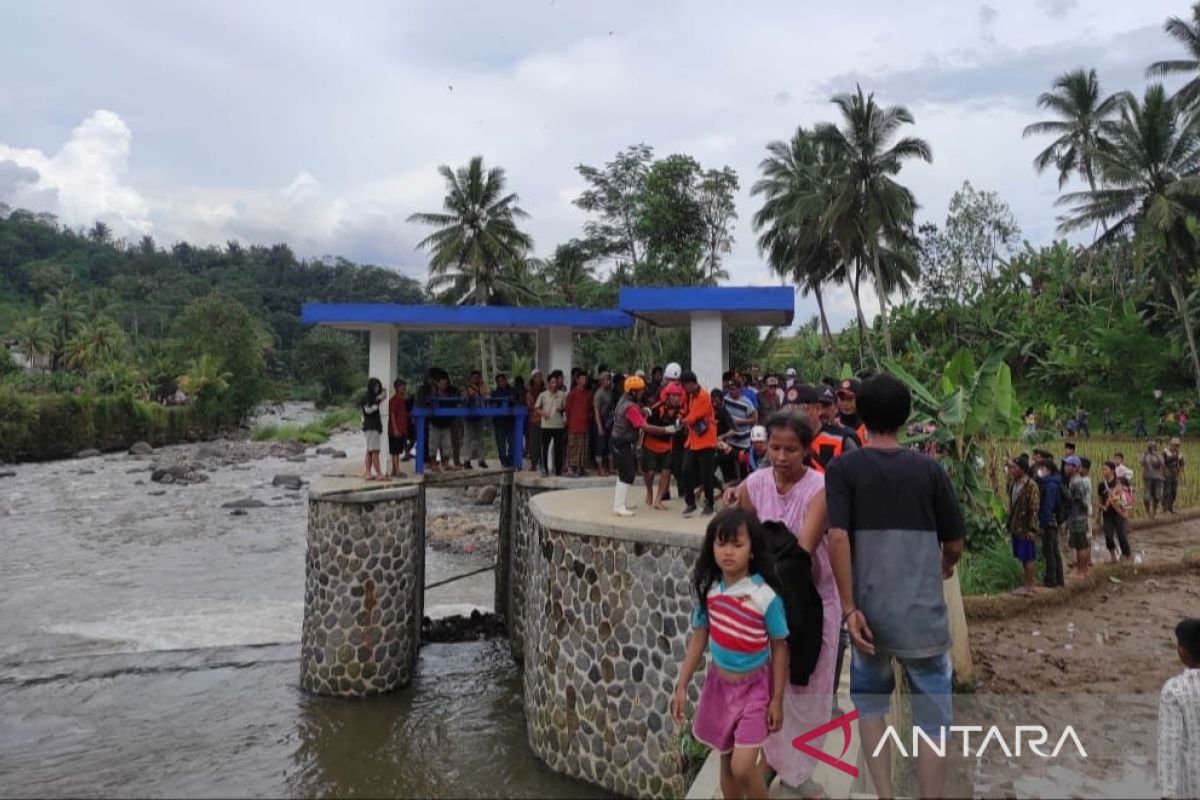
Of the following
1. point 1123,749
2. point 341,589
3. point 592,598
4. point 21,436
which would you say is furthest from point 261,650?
point 21,436

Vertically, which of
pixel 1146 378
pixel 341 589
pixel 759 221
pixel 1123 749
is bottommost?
pixel 1123 749

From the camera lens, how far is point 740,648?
320 cm

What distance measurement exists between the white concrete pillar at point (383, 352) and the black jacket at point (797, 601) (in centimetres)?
952

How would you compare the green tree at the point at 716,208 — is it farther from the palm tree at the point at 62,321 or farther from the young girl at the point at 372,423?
the palm tree at the point at 62,321

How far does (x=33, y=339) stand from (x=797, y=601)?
5340 cm

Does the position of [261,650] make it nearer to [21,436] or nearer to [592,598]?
[592,598]

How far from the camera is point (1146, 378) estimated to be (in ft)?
87.1

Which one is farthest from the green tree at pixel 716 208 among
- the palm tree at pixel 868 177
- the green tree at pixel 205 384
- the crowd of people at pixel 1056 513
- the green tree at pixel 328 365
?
the green tree at pixel 328 365

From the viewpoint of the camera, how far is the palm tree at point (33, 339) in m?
45.5

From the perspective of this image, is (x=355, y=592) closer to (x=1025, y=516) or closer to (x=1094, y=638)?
(x=1025, y=516)

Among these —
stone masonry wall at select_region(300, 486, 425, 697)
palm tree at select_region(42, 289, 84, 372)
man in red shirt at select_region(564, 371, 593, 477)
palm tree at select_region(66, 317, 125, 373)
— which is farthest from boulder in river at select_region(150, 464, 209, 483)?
man in red shirt at select_region(564, 371, 593, 477)

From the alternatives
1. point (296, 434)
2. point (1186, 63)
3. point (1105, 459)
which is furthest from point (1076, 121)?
point (296, 434)

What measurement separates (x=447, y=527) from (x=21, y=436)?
78.8ft

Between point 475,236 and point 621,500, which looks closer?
point 621,500
